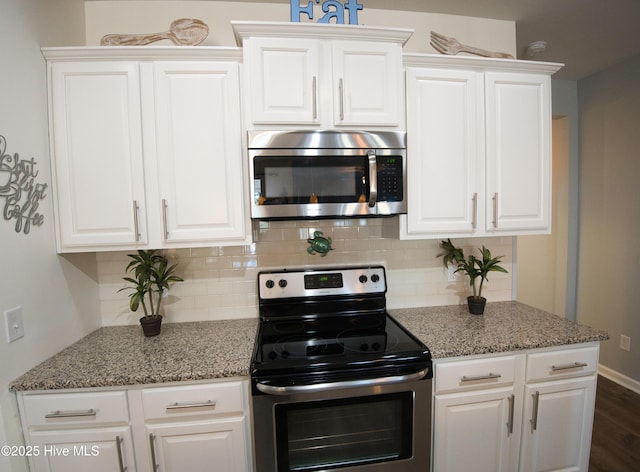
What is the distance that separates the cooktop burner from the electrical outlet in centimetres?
242

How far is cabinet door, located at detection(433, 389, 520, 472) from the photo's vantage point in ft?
4.40

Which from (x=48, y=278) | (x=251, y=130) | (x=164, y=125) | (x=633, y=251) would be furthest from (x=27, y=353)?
(x=633, y=251)

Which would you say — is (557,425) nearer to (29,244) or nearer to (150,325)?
(150,325)

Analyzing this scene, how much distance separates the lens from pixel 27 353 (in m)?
1.22

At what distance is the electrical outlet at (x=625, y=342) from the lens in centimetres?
250

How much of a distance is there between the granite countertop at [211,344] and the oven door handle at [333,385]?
0.37 feet

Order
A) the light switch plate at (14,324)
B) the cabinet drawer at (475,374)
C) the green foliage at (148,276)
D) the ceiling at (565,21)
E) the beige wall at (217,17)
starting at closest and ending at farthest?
the light switch plate at (14,324), the cabinet drawer at (475,374), the green foliage at (148,276), the beige wall at (217,17), the ceiling at (565,21)

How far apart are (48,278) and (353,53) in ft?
5.91

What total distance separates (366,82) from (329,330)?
1.30 meters

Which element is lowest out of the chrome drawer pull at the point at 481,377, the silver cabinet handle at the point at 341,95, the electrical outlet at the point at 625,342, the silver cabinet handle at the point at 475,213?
the electrical outlet at the point at 625,342

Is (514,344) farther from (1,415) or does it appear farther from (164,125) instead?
(1,415)

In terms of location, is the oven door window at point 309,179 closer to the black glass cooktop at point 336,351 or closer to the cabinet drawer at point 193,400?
the black glass cooktop at point 336,351

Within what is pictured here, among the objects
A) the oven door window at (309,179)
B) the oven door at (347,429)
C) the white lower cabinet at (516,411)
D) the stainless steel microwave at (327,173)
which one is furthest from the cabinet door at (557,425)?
the oven door window at (309,179)

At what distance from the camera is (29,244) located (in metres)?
1.25
